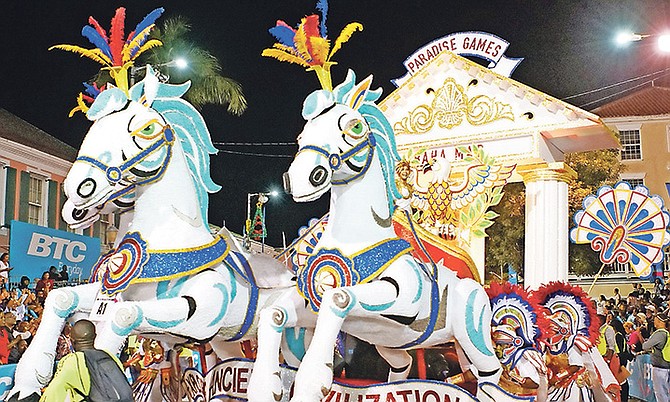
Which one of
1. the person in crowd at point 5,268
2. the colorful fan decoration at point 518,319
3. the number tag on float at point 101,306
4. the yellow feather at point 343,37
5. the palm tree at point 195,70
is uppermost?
the palm tree at point 195,70

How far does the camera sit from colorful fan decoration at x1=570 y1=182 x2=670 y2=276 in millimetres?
6172

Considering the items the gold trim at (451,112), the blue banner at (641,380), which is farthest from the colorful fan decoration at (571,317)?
the blue banner at (641,380)

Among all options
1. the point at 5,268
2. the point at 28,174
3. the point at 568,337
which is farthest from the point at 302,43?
the point at 28,174

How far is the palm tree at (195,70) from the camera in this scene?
14.1m

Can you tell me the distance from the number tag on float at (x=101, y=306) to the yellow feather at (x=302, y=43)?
1.57 metres

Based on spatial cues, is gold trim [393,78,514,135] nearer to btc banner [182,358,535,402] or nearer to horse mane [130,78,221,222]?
horse mane [130,78,221,222]

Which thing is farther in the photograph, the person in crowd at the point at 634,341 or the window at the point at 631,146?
the window at the point at 631,146

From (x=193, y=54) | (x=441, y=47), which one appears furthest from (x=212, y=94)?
(x=441, y=47)

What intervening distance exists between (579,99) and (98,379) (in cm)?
1362

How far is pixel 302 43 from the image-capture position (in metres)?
4.26

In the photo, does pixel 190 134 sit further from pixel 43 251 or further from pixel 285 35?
pixel 43 251

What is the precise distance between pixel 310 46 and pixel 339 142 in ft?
1.77

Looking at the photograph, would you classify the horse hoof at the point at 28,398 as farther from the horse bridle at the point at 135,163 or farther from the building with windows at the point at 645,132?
the building with windows at the point at 645,132

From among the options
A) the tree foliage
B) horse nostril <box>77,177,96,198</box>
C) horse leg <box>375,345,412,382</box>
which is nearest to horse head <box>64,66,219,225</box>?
horse nostril <box>77,177,96,198</box>
